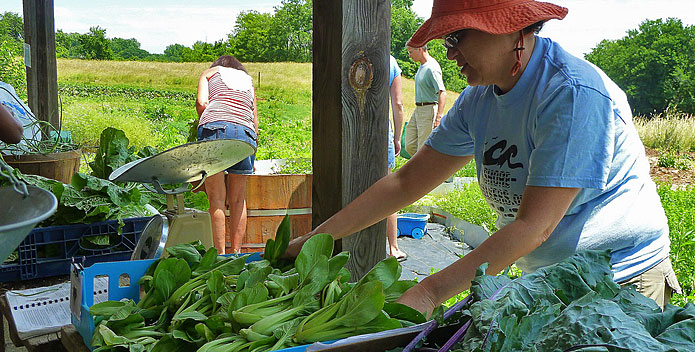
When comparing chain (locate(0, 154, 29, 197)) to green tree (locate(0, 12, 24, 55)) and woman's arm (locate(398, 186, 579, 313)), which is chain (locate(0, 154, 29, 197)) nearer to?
woman's arm (locate(398, 186, 579, 313))

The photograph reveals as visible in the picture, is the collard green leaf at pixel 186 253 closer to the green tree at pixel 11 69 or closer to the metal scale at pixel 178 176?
the metal scale at pixel 178 176

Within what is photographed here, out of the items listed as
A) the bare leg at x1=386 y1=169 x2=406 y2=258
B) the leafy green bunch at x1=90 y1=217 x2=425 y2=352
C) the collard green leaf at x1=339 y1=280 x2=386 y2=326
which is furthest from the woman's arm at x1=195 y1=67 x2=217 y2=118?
the collard green leaf at x1=339 y1=280 x2=386 y2=326

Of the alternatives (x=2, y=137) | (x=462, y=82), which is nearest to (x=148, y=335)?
(x=2, y=137)

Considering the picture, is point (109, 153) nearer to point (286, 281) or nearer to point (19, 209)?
point (286, 281)

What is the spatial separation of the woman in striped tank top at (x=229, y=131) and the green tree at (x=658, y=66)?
9.60m

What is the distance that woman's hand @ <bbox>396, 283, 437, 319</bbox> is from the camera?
3.86 ft

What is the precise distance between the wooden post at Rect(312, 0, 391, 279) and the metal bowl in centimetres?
127

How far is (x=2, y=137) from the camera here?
1695 mm

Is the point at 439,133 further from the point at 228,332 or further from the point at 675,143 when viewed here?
the point at 675,143

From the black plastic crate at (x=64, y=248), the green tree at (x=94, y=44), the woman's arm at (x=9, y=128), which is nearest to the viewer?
the woman's arm at (x=9, y=128)

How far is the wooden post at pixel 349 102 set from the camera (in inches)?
70.1

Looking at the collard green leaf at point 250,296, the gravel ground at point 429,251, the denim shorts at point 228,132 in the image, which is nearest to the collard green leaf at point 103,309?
the collard green leaf at point 250,296

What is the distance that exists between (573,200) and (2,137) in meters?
1.56

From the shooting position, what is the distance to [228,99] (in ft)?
13.9
